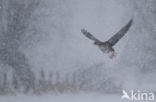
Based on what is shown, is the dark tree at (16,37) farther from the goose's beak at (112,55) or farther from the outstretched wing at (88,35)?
the goose's beak at (112,55)

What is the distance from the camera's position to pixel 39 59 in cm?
159

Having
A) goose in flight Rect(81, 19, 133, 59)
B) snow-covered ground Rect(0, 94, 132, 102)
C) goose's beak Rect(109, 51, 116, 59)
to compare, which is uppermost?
goose in flight Rect(81, 19, 133, 59)

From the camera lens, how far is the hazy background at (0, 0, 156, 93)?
1.59 m

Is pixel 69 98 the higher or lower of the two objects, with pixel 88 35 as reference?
lower

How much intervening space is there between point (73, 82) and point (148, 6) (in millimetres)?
461

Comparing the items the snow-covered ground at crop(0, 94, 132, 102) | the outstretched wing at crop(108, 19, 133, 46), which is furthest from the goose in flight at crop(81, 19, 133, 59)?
the snow-covered ground at crop(0, 94, 132, 102)

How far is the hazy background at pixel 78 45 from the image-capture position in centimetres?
159

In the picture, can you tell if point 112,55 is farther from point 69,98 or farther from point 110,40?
point 69,98

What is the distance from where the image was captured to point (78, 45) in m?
1.59

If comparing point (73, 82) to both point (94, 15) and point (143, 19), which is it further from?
point (143, 19)

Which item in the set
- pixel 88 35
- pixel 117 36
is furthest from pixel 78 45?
pixel 117 36

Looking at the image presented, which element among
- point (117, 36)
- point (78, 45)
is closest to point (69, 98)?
point (78, 45)

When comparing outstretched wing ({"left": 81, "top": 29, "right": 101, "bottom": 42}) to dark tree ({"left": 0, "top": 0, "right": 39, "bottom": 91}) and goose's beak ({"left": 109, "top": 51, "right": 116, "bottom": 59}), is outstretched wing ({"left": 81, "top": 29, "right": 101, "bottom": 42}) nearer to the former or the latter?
goose's beak ({"left": 109, "top": 51, "right": 116, "bottom": 59})

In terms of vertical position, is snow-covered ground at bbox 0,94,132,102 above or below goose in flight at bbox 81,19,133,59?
below
